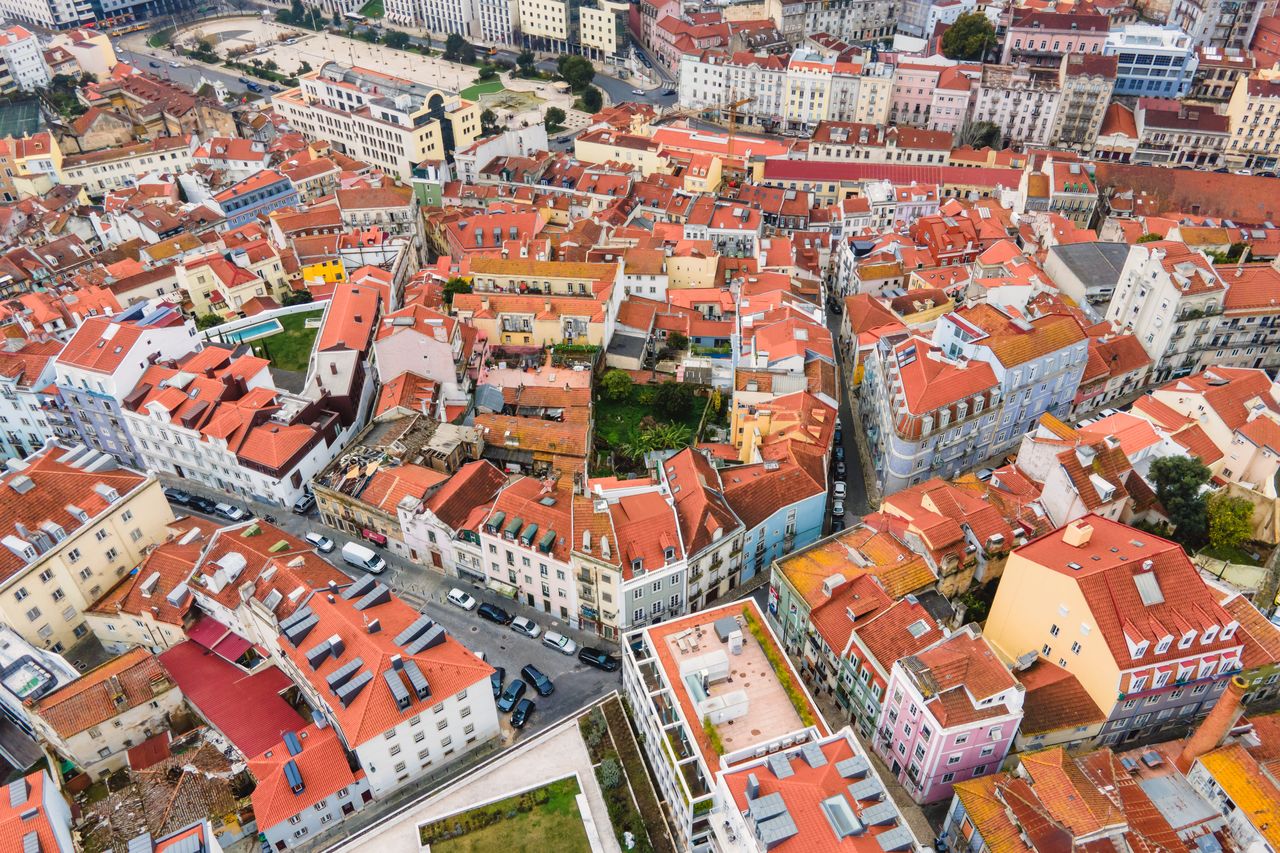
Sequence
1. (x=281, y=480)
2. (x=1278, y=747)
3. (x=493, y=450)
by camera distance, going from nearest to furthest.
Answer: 1. (x=1278, y=747)
2. (x=281, y=480)
3. (x=493, y=450)

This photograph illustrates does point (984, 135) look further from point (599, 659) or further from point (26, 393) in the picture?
point (26, 393)

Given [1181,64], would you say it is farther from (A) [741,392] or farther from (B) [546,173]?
(A) [741,392]

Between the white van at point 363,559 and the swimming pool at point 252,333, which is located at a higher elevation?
the swimming pool at point 252,333

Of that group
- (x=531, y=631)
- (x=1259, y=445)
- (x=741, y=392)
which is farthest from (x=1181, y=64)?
(x=531, y=631)

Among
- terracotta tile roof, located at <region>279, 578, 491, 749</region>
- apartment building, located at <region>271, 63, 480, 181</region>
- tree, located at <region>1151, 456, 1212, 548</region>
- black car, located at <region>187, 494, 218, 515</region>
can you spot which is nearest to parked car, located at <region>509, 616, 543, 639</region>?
Result: terracotta tile roof, located at <region>279, 578, 491, 749</region>

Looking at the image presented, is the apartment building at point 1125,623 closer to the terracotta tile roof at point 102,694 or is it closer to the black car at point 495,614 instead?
the black car at point 495,614

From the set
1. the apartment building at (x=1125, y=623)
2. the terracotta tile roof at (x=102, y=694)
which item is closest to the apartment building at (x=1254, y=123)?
the apartment building at (x=1125, y=623)

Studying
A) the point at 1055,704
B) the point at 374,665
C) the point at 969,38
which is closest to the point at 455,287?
the point at 374,665
